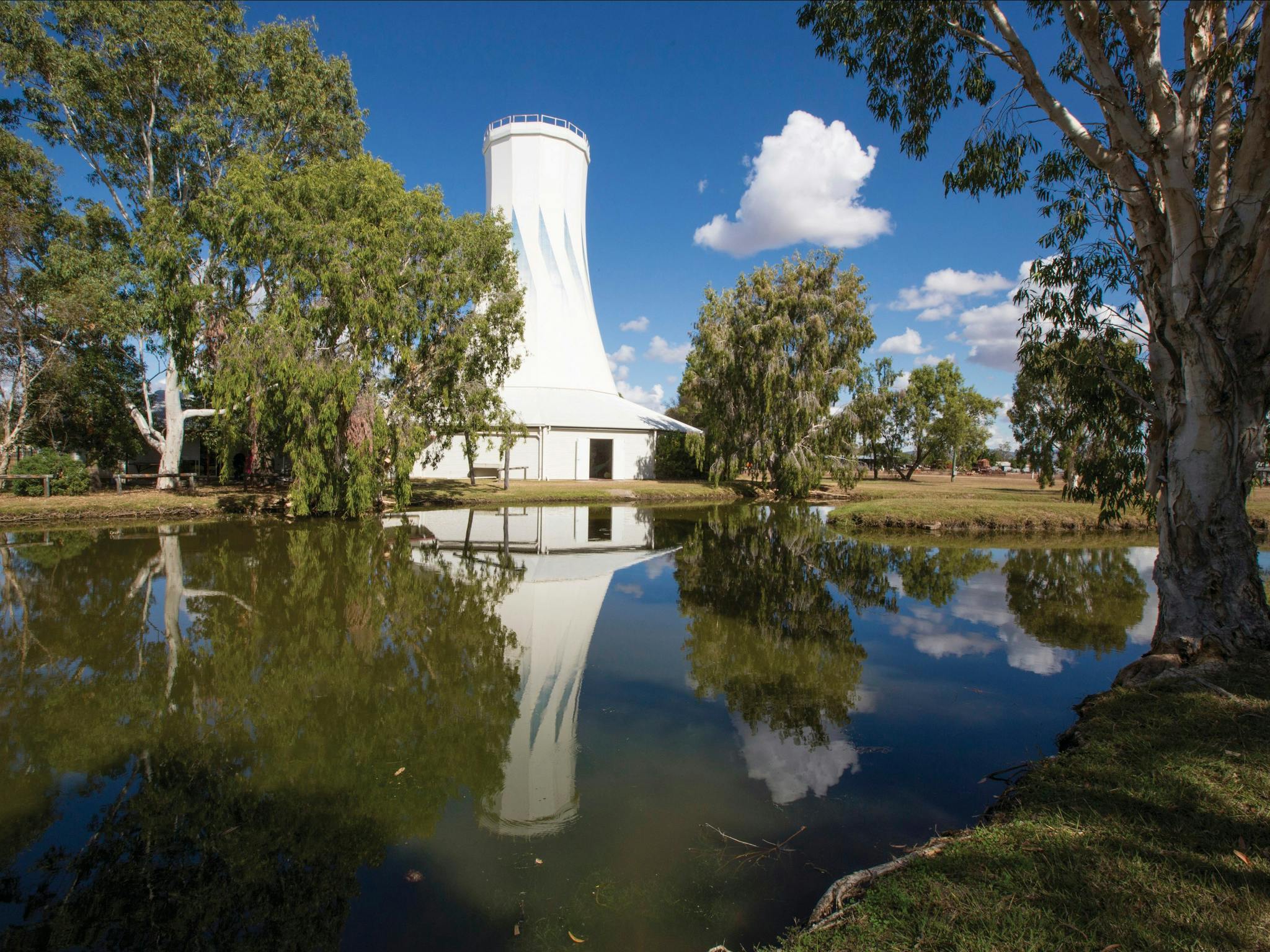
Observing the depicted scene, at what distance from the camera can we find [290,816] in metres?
3.67

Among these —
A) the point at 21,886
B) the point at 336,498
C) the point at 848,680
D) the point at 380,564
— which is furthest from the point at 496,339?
the point at 21,886

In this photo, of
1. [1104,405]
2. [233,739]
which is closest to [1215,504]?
[1104,405]

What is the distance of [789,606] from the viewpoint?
887 centimetres

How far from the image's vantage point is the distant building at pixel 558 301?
1177 inches

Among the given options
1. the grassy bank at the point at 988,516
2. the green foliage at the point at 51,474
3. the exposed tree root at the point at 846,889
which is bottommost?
the exposed tree root at the point at 846,889

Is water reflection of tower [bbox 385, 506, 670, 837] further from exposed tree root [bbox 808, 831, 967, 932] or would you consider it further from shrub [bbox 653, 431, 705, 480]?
shrub [bbox 653, 431, 705, 480]

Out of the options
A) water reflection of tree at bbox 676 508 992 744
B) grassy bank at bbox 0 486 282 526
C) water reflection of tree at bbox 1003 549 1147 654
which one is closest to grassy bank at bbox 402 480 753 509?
grassy bank at bbox 0 486 282 526

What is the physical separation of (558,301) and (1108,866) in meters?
31.1

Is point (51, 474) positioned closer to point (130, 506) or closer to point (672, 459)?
point (130, 506)

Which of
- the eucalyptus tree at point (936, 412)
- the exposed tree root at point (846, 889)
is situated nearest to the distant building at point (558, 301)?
the eucalyptus tree at point (936, 412)

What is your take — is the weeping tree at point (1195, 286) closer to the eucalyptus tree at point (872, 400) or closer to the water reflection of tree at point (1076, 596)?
the water reflection of tree at point (1076, 596)

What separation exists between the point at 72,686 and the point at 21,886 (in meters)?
3.14

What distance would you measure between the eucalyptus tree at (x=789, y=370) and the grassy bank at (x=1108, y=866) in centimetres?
2170

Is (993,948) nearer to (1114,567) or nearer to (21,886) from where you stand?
(21,886)
